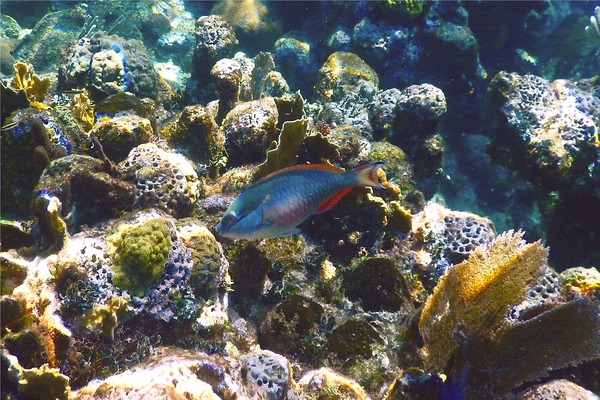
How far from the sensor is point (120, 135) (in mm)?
4305

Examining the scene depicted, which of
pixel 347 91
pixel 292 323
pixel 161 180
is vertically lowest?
pixel 292 323

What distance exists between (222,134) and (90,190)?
6.55 feet

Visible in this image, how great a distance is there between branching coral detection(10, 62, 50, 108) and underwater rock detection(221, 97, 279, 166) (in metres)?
2.30

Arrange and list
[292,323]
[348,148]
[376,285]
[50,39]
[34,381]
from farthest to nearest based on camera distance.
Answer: [50,39], [348,148], [376,285], [292,323], [34,381]

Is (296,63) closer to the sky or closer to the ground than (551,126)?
closer to the ground

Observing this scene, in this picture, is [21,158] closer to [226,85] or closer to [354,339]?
[226,85]

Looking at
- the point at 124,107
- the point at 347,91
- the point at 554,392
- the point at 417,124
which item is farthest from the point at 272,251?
the point at 347,91

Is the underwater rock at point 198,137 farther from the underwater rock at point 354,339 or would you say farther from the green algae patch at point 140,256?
the underwater rock at point 354,339

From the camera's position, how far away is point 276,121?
4992 mm

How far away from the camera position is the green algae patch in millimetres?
2768

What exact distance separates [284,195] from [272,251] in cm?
137

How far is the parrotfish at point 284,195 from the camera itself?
246 centimetres

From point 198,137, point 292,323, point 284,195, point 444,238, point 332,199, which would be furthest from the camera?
point 198,137

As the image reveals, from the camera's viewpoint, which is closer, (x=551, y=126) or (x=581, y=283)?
(x=581, y=283)
